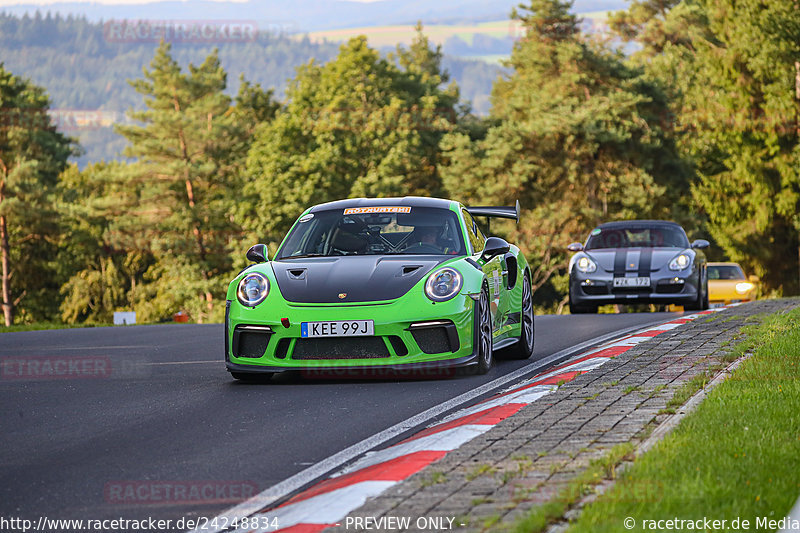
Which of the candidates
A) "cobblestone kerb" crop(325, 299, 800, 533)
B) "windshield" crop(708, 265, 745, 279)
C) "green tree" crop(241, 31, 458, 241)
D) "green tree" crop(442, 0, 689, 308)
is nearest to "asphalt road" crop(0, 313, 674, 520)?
"cobblestone kerb" crop(325, 299, 800, 533)

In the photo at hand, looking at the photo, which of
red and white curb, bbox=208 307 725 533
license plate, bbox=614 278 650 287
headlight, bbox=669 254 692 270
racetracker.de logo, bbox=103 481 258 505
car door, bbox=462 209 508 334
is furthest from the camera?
headlight, bbox=669 254 692 270

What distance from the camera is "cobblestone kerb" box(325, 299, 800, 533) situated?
4.18 meters

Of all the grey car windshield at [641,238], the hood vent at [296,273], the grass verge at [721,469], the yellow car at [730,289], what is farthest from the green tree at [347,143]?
the grass verge at [721,469]

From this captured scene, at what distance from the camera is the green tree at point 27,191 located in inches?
2581

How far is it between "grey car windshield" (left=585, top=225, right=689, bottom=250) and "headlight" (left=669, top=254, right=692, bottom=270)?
0.58m

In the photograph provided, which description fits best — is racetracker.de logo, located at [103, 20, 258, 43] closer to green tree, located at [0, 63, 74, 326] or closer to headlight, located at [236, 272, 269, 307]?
green tree, located at [0, 63, 74, 326]

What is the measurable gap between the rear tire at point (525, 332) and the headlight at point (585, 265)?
22.2 feet

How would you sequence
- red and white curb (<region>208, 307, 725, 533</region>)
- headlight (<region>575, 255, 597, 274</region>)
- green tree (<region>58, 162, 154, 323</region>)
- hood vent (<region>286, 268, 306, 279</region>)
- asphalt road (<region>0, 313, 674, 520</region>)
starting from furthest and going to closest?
green tree (<region>58, 162, 154, 323</region>)
headlight (<region>575, 255, 597, 274</region>)
hood vent (<region>286, 268, 306, 279</region>)
asphalt road (<region>0, 313, 674, 520</region>)
red and white curb (<region>208, 307, 725, 533</region>)

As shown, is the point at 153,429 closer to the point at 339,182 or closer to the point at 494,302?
the point at 494,302

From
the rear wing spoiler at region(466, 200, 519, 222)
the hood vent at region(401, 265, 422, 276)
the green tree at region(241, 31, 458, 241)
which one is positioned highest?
the green tree at region(241, 31, 458, 241)

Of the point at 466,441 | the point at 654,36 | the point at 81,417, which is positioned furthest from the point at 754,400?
the point at 654,36

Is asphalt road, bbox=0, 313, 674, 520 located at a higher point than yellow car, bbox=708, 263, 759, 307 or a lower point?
higher

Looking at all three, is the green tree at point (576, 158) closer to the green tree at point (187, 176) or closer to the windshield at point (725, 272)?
the green tree at point (187, 176)

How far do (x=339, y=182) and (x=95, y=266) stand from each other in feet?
104
